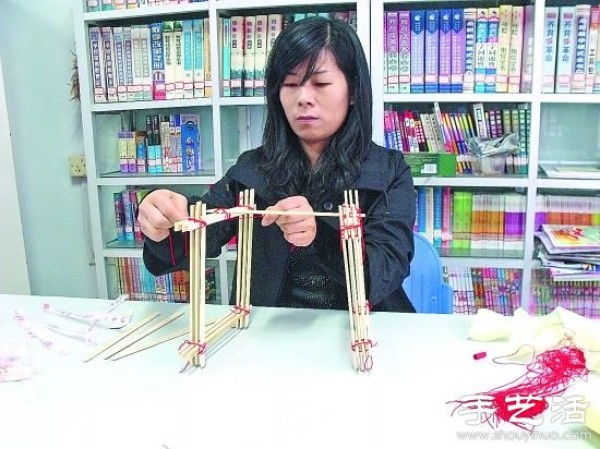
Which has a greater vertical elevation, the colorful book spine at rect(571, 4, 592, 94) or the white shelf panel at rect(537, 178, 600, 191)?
the colorful book spine at rect(571, 4, 592, 94)

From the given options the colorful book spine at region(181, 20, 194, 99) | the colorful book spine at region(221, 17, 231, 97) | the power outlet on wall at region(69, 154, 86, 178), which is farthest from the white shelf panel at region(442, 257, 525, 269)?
the power outlet on wall at region(69, 154, 86, 178)

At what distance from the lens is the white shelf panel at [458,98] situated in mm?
1925

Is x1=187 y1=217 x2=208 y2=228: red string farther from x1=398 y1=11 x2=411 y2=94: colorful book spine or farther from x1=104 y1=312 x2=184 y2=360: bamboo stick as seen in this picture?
x1=398 y1=11 x2=411 y2=94: colorful book spine

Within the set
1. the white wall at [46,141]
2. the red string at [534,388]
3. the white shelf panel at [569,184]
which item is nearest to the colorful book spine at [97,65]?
the white wall at [46,141]

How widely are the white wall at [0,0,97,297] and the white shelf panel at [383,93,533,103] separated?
4.58ft

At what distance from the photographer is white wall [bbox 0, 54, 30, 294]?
2.18m

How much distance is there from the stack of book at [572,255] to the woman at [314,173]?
34.7 inches

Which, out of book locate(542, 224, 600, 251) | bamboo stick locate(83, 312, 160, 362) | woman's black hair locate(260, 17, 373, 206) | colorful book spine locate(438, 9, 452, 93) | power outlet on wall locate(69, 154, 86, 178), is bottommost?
book locate(542, 224, 600, 251)

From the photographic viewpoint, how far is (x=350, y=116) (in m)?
1.29

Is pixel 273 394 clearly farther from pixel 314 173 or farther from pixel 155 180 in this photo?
pixel 155 180

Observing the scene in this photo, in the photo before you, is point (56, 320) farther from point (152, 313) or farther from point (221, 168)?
point (221, 168)

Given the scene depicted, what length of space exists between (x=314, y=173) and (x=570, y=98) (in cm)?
110

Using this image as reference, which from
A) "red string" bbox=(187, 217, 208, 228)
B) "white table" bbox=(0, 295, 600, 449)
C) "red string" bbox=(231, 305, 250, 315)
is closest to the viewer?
"white table" bbox=(0, 295, 600, 449)

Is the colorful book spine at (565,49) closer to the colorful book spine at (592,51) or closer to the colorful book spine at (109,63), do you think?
the colorful book spine at (592,51)
